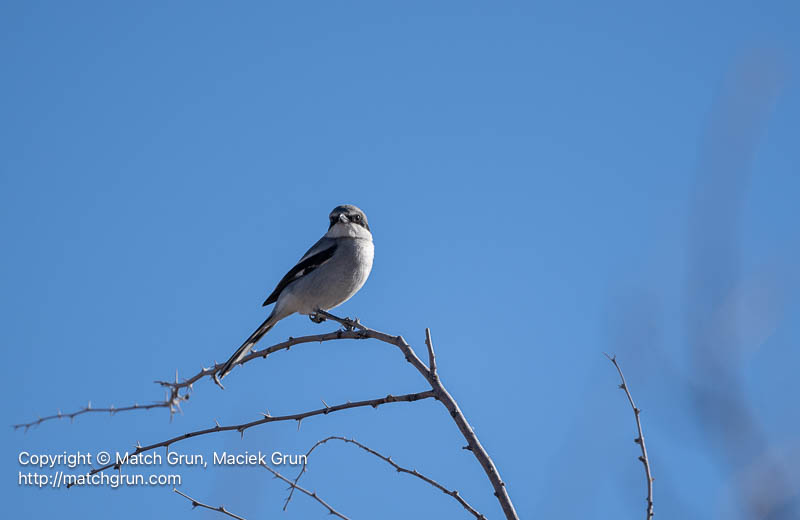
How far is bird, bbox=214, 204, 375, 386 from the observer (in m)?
7.31

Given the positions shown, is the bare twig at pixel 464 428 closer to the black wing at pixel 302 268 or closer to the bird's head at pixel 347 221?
the black wing at pixel 302 268

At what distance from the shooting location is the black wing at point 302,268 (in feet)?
24.9

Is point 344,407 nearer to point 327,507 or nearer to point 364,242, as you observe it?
point 327,507

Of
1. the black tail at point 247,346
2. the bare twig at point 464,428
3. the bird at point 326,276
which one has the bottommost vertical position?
the bare twig at point 464,428

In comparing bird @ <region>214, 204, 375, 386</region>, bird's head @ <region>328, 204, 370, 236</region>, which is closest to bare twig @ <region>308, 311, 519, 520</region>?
bird @ <region>214, 204, 375, 386</region>

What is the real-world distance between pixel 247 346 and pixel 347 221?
191cm

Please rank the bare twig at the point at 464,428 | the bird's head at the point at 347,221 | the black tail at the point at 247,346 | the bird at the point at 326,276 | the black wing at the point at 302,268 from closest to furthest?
1. the bare twig at the point at 464,428
2. the black tail at the point at 247,346
3. the bird at the point at 326,276
4. the black wing at the point at 302,268
5. the bird's head at the point at 347,221

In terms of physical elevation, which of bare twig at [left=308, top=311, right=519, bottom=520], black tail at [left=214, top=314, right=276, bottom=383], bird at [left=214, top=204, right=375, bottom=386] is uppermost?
bird at [left=214, top=204, right=375, bottom=386]

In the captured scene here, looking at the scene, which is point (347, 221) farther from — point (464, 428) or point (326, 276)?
point (464, 428)

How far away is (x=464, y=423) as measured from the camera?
359 cm

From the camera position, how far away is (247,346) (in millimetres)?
6781

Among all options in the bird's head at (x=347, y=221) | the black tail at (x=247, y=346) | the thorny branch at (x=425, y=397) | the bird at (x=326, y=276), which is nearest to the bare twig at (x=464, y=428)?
the thorny branch at (x=425, y=397)

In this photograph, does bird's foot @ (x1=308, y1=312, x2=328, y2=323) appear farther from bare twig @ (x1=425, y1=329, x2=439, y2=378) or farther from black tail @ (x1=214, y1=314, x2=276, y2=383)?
bare twig @ (x1=425, y1=329, x2=439, y2=378)

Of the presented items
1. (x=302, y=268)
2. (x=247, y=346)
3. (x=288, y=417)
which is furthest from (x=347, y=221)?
(x=288, y=417)
